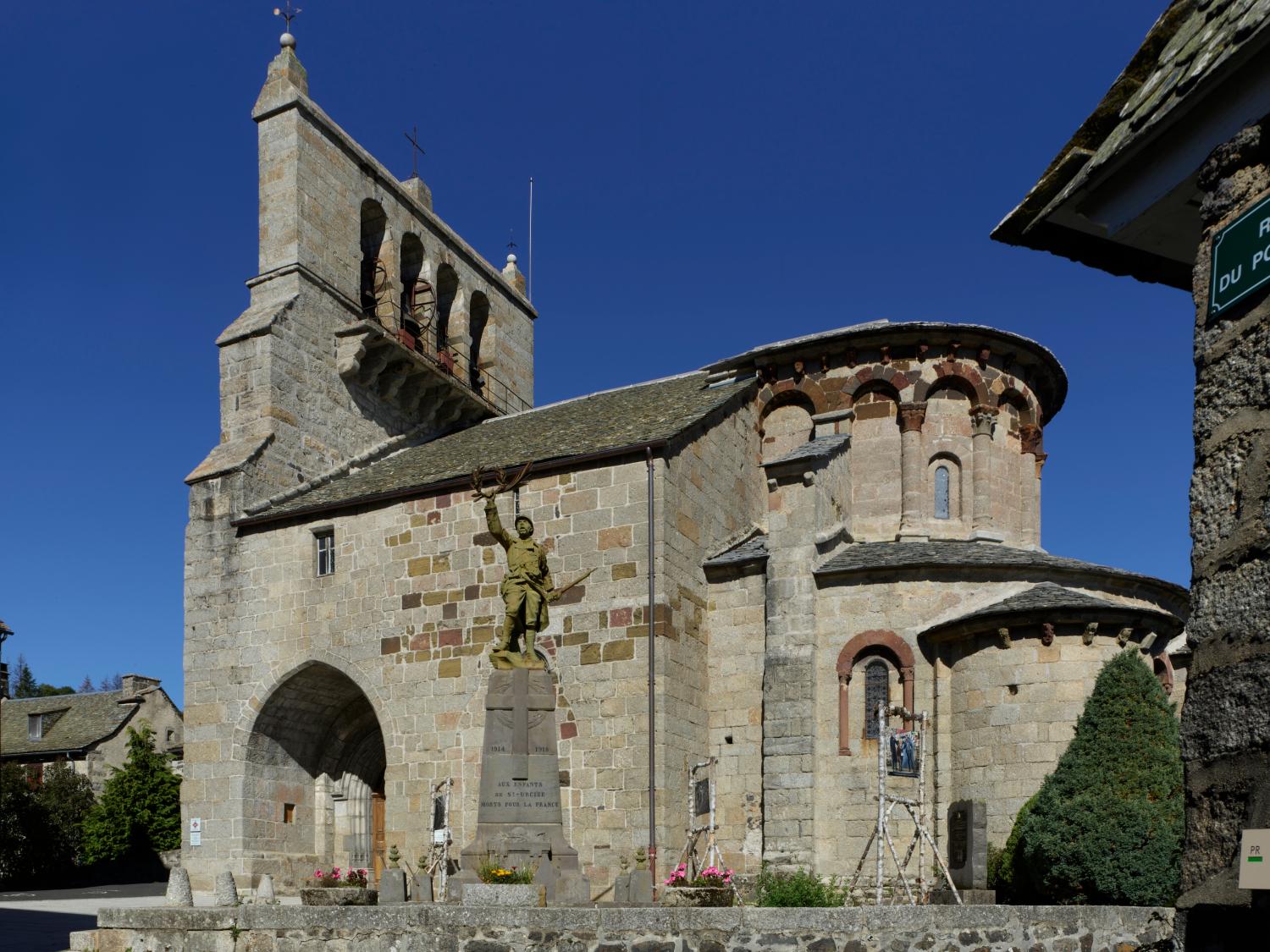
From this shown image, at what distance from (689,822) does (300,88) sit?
60.1ft

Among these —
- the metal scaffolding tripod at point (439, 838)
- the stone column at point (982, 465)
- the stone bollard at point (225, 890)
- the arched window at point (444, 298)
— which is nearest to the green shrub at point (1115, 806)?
the stone column at point (982, 465)

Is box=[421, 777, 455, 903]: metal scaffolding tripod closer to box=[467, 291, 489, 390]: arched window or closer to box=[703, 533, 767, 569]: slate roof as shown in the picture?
box=[703, 533, 767, 569]: slate roof

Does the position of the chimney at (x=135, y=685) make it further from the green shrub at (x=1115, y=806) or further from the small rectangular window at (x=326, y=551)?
the green shrub at (x=1115, y=806)

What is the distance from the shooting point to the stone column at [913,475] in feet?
84.5

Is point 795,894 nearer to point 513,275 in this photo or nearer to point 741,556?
point 741,556

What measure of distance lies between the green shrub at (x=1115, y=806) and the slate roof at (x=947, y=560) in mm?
3743

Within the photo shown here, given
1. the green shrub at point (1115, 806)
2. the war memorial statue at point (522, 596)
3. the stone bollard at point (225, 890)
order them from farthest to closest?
the stone bollard at point (225, 890) → the green shrub at point (1115, 806) → the war memorial statue at point (522, 596)

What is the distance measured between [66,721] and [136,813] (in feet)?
26.1

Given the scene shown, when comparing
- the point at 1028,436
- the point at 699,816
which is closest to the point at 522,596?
the point at 699,816

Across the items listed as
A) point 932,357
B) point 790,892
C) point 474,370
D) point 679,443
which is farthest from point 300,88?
point 790,892

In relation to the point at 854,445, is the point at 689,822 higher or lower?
lower

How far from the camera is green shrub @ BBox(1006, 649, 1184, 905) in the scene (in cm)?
1717

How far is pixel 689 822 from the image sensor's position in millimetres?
21484

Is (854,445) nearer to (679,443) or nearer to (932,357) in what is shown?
(932,357)
